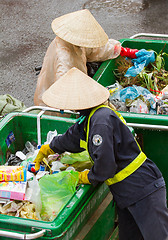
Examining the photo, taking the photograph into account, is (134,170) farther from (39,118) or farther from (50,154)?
(39,118)

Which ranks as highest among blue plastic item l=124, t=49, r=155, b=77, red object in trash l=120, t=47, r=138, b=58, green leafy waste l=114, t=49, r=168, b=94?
red object in trash l=120, t=47, r=138, b=58

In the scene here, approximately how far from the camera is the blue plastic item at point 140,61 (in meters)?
4.61

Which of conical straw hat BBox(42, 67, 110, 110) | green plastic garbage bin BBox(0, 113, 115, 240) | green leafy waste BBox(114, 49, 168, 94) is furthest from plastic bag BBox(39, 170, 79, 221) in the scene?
green leafy waste BBox(114, 49, 168, 94)

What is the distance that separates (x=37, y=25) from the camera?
777 centimetres

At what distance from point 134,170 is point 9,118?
1179 millimetres

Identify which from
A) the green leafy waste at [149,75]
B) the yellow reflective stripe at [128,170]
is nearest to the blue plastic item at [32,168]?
the yellow reflective stripe at [128,170]

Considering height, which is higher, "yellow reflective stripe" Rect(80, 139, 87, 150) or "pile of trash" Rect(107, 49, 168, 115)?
"yellow reflective stripe" Rect(80, 139, 87, 150)

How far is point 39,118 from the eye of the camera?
332 centimetres

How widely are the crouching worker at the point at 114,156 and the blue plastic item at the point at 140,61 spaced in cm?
193

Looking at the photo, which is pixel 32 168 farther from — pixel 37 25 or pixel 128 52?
pixel 37 25

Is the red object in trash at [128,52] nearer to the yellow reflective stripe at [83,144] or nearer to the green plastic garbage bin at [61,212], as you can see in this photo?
the green plastic garbage bin at [61,212]

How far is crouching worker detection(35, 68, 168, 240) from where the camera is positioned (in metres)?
2.52

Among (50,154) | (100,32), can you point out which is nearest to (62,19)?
(100,32)

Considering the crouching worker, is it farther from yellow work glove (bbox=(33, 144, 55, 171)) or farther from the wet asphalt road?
the wet asphalt road
